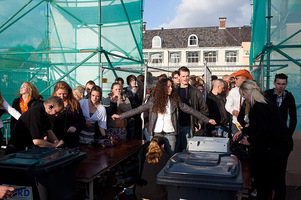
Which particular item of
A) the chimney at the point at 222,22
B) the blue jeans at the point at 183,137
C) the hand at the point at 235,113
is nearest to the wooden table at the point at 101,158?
the blue jeans at the point at 183,137

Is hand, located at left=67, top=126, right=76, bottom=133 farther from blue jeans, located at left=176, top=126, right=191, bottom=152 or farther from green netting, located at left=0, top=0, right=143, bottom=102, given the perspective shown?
green netting, located at left=0, top=0, right=143, bottom=102

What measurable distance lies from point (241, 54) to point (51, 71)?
92.8 feet

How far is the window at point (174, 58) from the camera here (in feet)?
115

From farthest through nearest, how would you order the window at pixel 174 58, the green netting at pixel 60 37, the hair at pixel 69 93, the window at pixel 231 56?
the window at pixel 174 58
the window at pixel 231 56
the green netting at pixel 60 37
the hair at pixel 69 93

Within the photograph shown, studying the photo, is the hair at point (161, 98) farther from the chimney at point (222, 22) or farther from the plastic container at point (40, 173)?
the chimney at point (222, 22)

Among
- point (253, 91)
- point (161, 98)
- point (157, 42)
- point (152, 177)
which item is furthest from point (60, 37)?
point (157, 42)

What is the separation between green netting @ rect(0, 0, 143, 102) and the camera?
23.4 feet

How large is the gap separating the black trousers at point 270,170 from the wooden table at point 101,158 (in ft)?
5.21

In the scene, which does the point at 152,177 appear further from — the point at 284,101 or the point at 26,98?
the point at 26,98

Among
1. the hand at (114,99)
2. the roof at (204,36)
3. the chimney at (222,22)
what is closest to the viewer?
the hand at (114,99)

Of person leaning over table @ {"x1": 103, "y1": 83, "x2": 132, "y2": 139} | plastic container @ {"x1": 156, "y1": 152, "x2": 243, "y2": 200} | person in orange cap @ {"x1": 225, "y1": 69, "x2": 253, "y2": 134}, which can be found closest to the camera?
plastic container @ {"x1": 156, "y1": 152, "x2": 243, "y2": 200}

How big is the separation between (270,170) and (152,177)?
1294mm

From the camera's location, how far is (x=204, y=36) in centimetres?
3550

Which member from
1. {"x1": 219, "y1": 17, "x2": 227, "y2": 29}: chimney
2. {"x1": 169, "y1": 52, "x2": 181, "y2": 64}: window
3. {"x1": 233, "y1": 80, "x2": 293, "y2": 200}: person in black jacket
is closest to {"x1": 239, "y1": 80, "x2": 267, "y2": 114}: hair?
{"x1": 233, "y1": 80, "x2": 293, "y2": 200}: person in black jacket
